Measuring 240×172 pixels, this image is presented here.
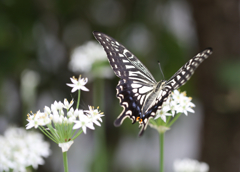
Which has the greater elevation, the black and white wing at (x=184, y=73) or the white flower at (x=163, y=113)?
the black and white wing at (x=184, y=73)

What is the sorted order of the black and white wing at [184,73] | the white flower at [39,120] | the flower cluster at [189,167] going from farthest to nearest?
the flower cluster at [189,167]
the black and white wing at [184,73]
the white flower at [39,120]

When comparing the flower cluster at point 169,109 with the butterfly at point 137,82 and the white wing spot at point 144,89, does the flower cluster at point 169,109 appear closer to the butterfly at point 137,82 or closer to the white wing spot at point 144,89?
the butterfly at point 137,82

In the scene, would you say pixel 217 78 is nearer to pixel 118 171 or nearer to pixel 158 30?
pixel 158 30

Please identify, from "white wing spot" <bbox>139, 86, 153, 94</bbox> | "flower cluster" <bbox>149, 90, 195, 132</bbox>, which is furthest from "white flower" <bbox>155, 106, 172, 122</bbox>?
"white wing spot" <bbox>139, 86, 153, 94</bbox>

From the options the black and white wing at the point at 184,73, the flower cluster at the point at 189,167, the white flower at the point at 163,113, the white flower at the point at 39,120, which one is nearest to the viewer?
the white flower at the point at 39,120

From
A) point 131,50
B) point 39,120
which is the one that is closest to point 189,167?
point 39,120

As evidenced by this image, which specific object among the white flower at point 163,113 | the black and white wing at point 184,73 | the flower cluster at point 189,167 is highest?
the black and white wing at point 184,73

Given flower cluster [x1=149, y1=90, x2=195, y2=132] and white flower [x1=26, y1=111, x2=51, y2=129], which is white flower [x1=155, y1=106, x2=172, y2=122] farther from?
white flower [x1=26, y1=111, x2=51, y2=129]

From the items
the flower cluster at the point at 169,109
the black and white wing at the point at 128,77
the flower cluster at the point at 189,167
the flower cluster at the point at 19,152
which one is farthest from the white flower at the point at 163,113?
the flower cluster at the point at 19,152
